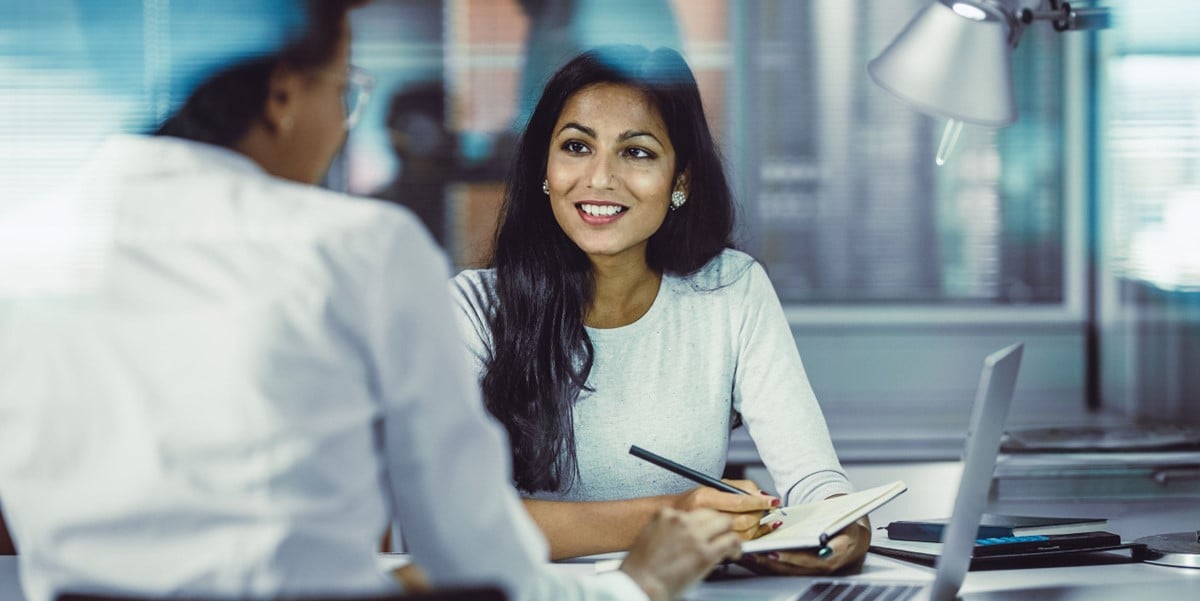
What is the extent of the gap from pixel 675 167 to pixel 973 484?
103cm

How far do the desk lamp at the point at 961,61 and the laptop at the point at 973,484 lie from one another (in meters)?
0.50

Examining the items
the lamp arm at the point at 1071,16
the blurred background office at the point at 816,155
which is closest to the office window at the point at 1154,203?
the blurred background office at the point at 816,155

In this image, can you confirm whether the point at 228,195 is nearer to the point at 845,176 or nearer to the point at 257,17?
the point at 257,17

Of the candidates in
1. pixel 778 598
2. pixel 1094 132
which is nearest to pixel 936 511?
pixel 778 598

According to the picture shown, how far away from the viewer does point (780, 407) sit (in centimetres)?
200

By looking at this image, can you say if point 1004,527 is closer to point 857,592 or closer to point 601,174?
point 857,592

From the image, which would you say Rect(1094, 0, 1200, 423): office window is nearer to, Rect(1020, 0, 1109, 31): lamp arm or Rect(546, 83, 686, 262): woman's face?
Rect(1020, 0, 1109, 31): lamp arm

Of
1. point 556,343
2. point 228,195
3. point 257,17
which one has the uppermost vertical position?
point 257,17

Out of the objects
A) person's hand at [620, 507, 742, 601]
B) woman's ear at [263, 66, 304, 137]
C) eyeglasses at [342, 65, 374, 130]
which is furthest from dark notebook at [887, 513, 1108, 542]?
woman's ear at [263, 66, 304, 137]

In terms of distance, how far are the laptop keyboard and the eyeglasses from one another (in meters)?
0.77

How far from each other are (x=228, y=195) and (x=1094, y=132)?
3745 millimetres

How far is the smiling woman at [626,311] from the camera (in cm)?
201

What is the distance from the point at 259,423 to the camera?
35.0 inches

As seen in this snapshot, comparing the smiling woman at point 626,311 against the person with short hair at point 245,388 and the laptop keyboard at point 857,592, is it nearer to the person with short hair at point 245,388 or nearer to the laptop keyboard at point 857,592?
the laptop keyboard at point 857,592
